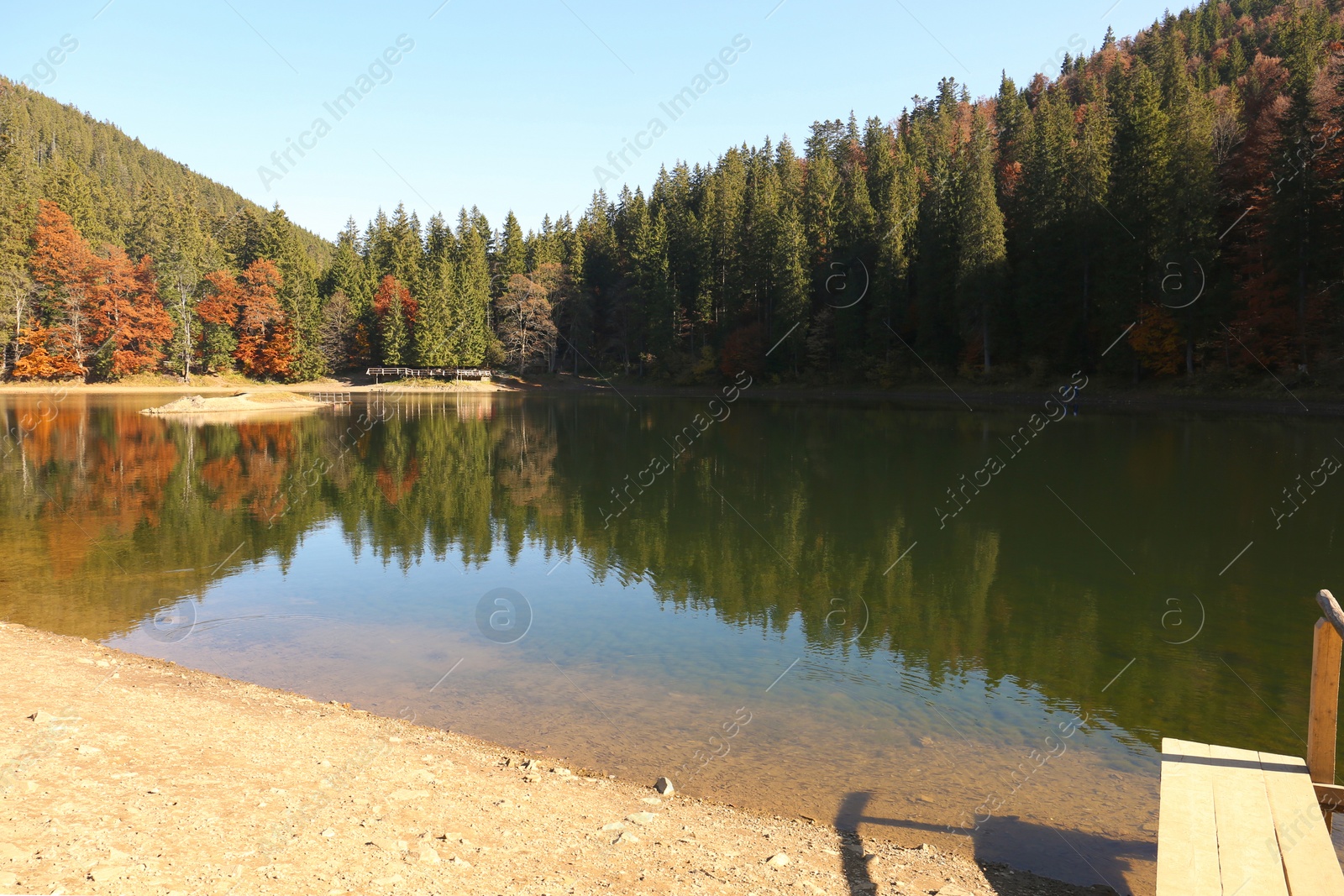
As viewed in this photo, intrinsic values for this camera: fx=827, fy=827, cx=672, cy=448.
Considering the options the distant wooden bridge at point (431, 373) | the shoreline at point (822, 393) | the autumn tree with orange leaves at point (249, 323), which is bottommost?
the shoreline at point (822, 393)

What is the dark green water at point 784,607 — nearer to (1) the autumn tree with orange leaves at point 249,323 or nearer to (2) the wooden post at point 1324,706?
(2) the wooden post at point 1324,706

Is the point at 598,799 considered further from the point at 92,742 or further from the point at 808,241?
the point at 808,241

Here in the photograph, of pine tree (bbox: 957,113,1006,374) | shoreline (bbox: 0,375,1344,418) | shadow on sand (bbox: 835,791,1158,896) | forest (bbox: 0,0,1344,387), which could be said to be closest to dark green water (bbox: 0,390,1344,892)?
shadow on sand (bbox: 835,791,1158,896)

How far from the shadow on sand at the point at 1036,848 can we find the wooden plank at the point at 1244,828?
74cm

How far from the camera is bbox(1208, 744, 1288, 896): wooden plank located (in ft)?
13.0

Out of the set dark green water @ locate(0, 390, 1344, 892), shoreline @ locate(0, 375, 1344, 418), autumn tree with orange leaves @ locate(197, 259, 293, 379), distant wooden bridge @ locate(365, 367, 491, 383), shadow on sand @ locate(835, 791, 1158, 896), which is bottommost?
shadow on sand @ locate(835, 791, 1158, 896)

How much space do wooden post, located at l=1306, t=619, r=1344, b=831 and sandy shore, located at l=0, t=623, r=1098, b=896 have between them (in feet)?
6.25

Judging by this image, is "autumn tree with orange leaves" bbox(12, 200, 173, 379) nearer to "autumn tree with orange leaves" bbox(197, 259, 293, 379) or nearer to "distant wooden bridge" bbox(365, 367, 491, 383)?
"autumn tree with orange leaves" bbox(197, 259, 293, 379)

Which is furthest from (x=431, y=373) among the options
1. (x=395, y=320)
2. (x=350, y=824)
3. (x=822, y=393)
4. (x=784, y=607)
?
(x=350, y=824)

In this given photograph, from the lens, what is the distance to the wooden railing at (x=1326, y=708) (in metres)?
5.16

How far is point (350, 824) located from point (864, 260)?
206ft

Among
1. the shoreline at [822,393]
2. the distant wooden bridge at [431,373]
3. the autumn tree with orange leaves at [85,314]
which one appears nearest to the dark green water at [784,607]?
the shoreline at [822,393]

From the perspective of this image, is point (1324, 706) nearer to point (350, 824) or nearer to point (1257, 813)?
point (1257, 813)

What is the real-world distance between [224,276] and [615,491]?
63.5 metres
